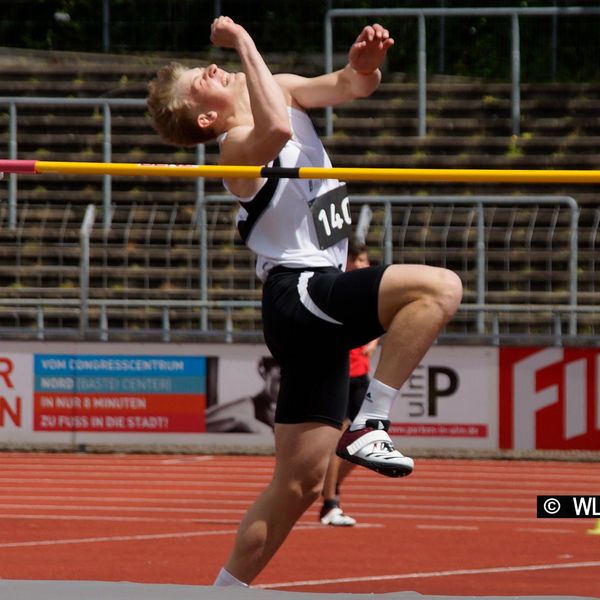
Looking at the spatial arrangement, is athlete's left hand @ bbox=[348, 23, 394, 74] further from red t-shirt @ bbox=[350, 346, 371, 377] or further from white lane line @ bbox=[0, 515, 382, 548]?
red t-shirt @ bbox=[350, 346, 371, 377]

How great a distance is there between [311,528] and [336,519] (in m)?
0.21

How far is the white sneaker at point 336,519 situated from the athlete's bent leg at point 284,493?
4131 mm

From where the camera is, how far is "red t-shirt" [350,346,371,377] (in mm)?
9297

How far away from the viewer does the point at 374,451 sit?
159 inches

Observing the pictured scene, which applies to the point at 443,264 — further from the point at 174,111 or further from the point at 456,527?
the point at 174,111

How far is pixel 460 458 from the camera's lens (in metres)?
12.5

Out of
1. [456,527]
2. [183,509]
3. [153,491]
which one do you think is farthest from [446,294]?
[153,491]

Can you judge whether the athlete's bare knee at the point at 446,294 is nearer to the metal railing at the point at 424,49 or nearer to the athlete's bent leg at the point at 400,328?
the athlete's bent leg at the point at 400,328

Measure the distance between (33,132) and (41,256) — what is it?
3448 millimetres

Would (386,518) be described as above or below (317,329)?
below

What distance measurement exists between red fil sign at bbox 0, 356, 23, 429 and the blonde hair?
28.4ft

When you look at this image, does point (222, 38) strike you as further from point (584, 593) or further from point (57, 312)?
point (57, 312)

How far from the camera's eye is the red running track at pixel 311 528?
684 cm

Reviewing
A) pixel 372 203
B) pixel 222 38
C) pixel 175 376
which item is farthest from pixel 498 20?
pixel 222 38
